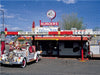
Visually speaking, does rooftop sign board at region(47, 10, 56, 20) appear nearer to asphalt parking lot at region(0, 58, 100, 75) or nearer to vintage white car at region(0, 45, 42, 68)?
vintage white car at region(0, 45, 42, 68)

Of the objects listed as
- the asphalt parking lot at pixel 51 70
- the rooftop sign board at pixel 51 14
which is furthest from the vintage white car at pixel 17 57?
the rooftop sign board at pixel 51 14

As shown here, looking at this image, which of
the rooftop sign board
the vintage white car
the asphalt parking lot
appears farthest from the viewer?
the rooftop sign board

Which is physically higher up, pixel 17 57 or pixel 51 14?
pixel 51 14

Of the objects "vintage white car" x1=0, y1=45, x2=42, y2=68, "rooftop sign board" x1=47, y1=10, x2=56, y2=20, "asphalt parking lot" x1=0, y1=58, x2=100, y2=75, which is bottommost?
"asphalt parking lot" x1=0, y1=58, x2=100, y2=75

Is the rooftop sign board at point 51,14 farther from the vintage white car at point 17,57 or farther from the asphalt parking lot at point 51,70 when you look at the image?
the asphalt parking lot at point 51,70

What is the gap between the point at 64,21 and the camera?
45719mm

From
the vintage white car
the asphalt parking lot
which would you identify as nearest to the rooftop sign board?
the vintage white car

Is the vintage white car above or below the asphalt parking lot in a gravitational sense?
above

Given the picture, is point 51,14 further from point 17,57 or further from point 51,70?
point 51,70

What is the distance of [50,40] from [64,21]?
26.3 m

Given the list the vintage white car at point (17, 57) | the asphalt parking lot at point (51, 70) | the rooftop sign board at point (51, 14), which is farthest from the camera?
the rooftop sign board at point (51, 14)

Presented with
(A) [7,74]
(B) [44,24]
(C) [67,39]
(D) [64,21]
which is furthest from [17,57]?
(D) [64,21]

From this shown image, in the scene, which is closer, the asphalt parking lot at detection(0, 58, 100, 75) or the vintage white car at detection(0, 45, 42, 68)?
the asphalt parking lot at detection(0, 58, 100, 75)

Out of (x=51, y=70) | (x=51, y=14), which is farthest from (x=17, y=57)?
(x=51, y=14)
